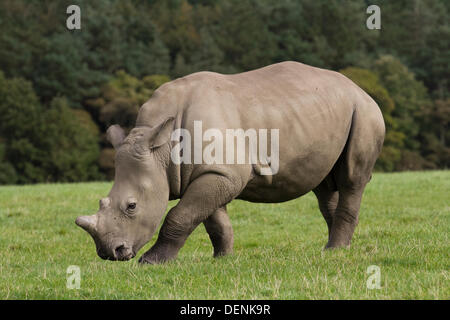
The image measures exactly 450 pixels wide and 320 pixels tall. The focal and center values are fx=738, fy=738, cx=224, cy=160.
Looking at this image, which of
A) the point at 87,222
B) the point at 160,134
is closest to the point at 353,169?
the point at 160,134

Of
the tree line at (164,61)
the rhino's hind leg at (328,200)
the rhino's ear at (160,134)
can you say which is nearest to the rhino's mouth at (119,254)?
the rhino's ear at (160,134)

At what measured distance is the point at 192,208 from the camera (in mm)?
8039

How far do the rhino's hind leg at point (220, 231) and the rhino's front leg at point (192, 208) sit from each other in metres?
0.96

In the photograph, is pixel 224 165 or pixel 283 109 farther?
pixel 283 109

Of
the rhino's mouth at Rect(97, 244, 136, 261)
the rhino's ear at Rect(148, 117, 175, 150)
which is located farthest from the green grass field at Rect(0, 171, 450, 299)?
the rhino's ear at Rect(148, 117, 175, 150)

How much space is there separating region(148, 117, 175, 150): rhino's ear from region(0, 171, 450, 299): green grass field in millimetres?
1309

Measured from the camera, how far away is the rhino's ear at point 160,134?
25.7 feet

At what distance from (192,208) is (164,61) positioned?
1895 inches

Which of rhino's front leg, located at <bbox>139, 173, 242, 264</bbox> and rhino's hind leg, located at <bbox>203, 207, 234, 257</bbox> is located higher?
rhino's front leg, located at <bbox>139, 173, 242, 264</bbox>

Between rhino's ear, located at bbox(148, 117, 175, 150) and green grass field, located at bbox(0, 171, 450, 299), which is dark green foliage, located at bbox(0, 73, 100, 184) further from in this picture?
rhino's ear, located at bbox(148, 117, 175, 150)

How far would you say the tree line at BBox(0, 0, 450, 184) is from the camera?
45.7 metres

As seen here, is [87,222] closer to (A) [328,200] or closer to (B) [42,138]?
(A) [328,200]

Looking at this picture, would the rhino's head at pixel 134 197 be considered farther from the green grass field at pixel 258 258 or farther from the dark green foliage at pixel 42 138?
the dark green foliage at pixel 42 138

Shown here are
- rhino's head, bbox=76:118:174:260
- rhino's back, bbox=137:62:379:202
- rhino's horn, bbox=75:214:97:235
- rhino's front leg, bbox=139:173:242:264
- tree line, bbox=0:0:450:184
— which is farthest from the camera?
tree line, bbox=0:0:450:184
